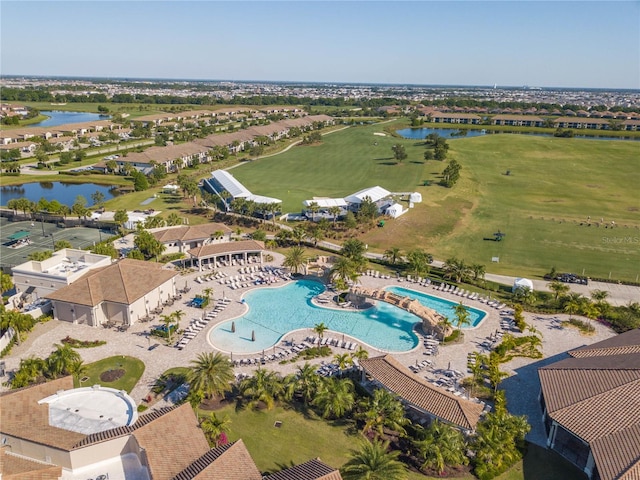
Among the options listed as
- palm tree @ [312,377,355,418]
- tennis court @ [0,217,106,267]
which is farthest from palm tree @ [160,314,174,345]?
tennis court @ [0,217,106,267]

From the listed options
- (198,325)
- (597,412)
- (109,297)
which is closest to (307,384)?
(198,325)

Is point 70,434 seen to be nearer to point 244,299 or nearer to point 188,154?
point 244,299

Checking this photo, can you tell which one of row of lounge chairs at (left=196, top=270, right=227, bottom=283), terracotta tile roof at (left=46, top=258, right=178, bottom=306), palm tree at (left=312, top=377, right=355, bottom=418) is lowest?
row of lounge chairs at (left=196, top=270, right=227, bottom=283)

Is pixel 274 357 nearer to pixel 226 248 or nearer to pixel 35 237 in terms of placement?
pixel 226 248

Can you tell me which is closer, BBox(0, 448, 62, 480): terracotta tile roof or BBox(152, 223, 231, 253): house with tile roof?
BBox(0, 448, 62, 480): terracotta tile roof

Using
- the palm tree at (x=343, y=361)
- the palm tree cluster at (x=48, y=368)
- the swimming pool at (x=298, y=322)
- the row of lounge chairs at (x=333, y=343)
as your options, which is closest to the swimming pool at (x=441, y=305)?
the swimming pool at (x=298, y=322)

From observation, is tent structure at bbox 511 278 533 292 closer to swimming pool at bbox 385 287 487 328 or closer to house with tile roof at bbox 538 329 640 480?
swimming pool at bbox 385 287 487 328

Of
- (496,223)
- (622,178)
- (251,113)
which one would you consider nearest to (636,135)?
(622,178)
